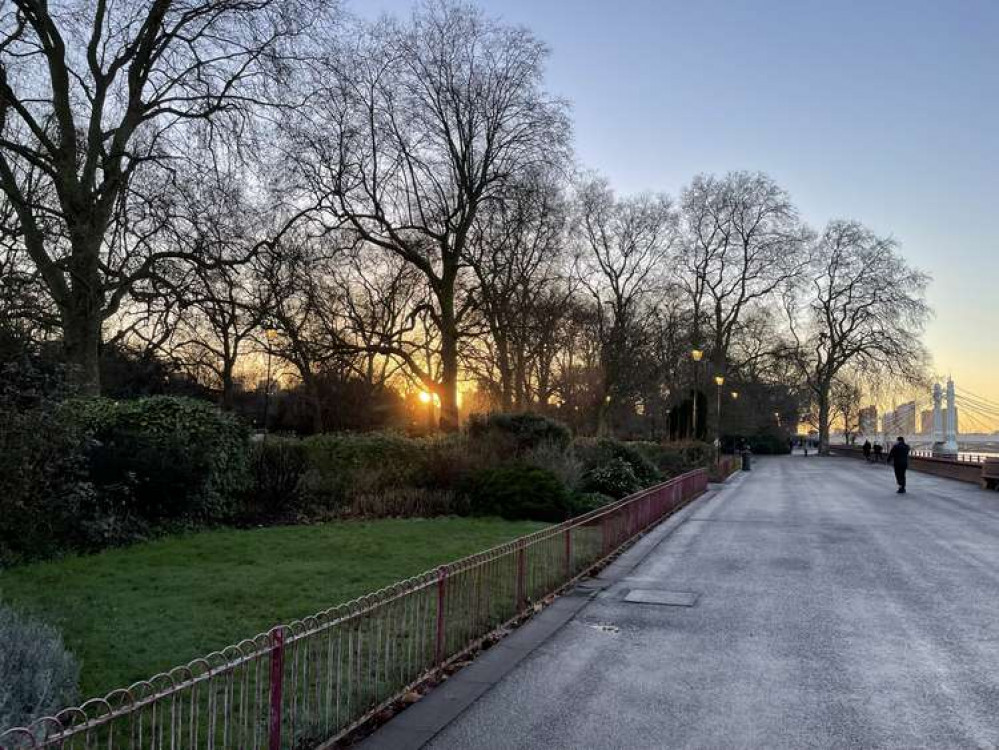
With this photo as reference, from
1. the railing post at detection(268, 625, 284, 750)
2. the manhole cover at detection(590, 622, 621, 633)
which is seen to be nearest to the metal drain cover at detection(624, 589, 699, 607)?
the manhole cover at detection(590, 622, 621, 633)

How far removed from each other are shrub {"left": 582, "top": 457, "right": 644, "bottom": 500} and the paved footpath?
275 inches

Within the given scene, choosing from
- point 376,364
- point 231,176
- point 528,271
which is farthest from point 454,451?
point 376,364

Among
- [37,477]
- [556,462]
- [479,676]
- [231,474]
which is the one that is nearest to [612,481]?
[556,462]

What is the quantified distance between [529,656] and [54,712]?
3.75 meters

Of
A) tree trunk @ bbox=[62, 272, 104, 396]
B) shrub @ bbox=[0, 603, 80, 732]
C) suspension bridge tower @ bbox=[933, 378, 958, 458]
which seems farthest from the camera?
suspension bridge tower @ bbox=[933, 378, 958, 458]

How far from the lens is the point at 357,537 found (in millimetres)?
13031

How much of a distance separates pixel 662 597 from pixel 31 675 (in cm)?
A: 697

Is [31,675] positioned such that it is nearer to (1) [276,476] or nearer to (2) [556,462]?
(1) [276,476]

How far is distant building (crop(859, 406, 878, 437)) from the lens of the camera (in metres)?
93.5

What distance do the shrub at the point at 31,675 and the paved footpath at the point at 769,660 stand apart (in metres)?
2.23

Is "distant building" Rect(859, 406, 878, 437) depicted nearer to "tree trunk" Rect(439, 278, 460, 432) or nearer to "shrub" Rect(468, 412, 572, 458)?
"tree trunk" Rect(439, 278, 460, 432)

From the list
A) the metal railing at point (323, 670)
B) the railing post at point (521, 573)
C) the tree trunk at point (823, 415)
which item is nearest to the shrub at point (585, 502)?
the metal railing at point (323, 670)

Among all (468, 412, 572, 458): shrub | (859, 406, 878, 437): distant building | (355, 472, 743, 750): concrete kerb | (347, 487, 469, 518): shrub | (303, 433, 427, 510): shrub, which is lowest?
(355, 472, 743, 750): concrete kerb

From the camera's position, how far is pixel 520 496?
16.5m
